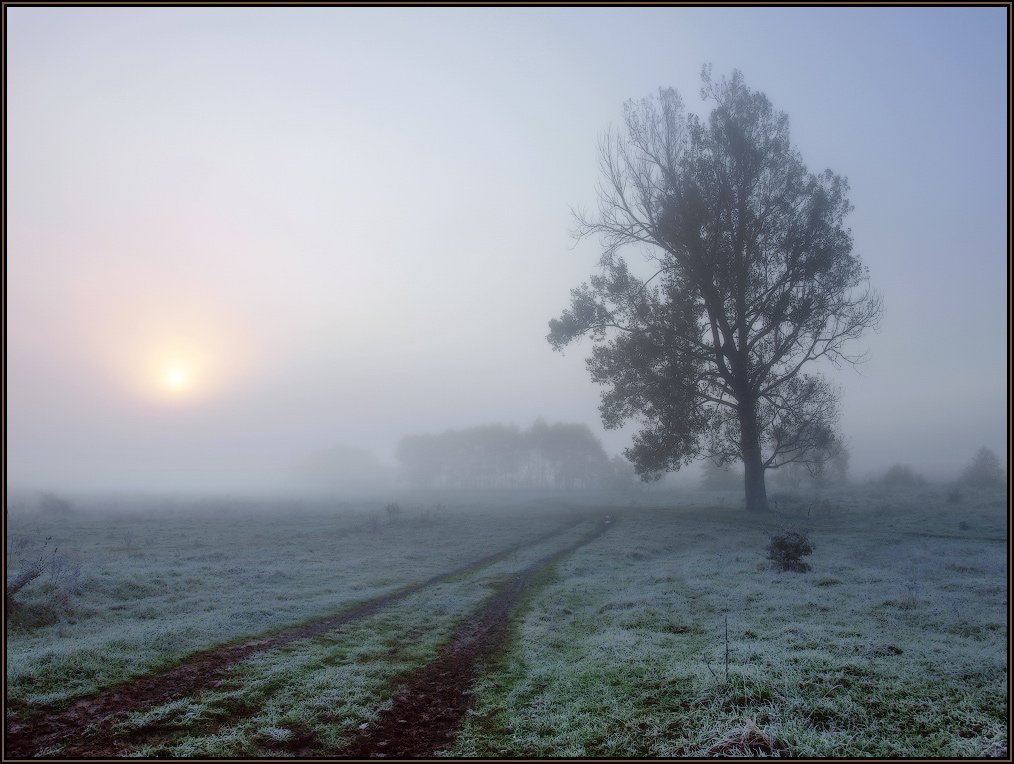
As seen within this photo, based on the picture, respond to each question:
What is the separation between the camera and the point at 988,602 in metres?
12.1

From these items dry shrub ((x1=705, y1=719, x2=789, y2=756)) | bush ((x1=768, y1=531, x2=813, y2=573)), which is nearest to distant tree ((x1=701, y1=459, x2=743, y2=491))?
bush ((x1=768, y1=531, x2=813, y2=573))

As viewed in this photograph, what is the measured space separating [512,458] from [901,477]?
3356 inches

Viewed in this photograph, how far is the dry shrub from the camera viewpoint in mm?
5543

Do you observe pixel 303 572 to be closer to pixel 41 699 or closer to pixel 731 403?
pixel 41 699

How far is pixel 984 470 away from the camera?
68000mm

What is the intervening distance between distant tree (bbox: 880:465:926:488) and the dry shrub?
73992 millimetres

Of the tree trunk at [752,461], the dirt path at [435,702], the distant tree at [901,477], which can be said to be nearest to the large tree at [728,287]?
the tree trunk at [752,461]

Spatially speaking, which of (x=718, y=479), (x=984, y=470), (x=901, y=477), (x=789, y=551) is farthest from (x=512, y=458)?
(x=789, y=551)

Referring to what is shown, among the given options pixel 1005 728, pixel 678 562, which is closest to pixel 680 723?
pixel 1005 728

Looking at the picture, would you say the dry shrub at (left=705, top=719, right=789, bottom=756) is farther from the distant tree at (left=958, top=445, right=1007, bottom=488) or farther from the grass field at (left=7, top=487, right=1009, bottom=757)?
the distant tree at (left=958, top=445, right=1007, bottom=488)

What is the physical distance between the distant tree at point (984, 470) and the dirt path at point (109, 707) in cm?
7972

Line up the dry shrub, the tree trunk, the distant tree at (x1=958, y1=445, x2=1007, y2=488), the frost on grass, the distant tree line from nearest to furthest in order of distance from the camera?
the dry shrub < the frost on grass < the tree trunk < the distant tree at (x1=958, y1=445, x2=1007, y2=488) < the distant tree line

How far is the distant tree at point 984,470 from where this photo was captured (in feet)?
210

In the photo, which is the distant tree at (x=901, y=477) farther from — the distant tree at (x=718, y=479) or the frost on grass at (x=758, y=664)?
the frost on grass at (x=758, y=664)
